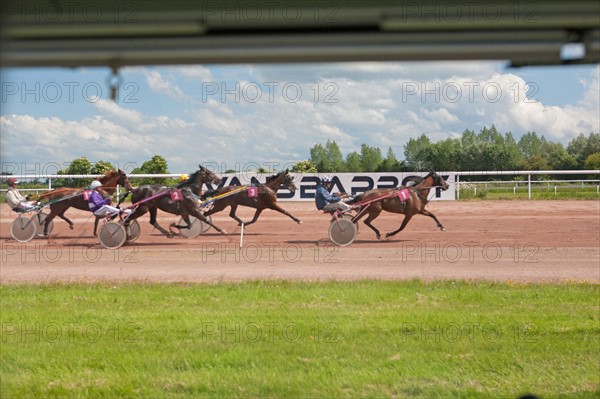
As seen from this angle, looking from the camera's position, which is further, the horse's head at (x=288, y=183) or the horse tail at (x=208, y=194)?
the horse tail at (x=208, y=194)

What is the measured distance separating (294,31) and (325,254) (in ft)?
30.1

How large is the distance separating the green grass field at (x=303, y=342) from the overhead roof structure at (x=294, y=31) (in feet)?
7.14

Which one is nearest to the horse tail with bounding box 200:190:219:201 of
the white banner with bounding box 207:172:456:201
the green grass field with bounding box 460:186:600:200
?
the white banner with bounding box 207:172:456:201

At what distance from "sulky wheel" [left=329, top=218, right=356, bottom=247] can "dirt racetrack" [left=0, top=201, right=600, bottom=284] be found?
8.3 inches

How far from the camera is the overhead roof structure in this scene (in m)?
2.51

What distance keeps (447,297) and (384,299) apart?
61cm

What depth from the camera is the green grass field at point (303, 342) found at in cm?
431

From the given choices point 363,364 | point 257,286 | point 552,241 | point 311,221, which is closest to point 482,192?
point 311,221

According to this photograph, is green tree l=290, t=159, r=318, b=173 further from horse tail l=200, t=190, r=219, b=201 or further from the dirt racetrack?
horse tail l=200, t=190, r=219, b=201

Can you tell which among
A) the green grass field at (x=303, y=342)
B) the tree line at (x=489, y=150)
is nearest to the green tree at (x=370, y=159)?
the tree line at (x=489, y=150)

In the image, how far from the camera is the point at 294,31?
2619 mm

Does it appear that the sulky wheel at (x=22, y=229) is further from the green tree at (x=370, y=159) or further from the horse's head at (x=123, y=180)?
the green tree at (x=370, y=159)

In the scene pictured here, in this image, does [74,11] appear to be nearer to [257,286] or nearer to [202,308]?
[202,308]

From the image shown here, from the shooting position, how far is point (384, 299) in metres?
7.17
